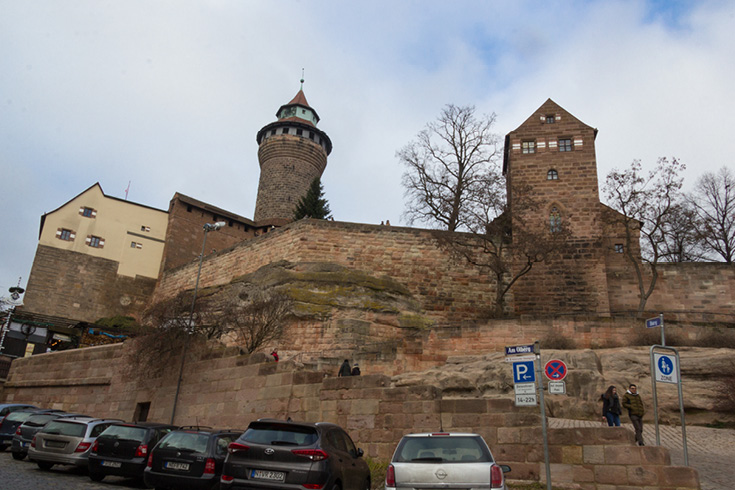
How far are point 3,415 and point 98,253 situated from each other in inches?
914

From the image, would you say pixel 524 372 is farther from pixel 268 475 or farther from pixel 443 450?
pixel 268 475

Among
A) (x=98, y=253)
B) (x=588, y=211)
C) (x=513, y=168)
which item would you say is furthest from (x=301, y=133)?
(x=588, y=211)

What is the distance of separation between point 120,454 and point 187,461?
7.00 ft

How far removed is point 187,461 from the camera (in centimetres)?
981

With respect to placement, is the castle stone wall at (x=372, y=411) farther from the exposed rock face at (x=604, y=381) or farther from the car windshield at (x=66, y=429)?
the car windshield at (x=66, y=429)

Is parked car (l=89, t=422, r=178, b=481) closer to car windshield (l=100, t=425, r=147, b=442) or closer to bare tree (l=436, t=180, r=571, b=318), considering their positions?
car windshield (l=100, t=425, r=147, b=442)

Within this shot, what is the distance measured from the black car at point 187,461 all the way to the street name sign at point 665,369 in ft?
26.0

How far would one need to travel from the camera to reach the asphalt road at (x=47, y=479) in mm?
9430

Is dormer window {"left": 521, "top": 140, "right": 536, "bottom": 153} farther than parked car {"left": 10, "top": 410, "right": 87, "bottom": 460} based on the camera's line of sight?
Yes

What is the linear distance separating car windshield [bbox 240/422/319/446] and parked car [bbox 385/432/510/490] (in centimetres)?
124

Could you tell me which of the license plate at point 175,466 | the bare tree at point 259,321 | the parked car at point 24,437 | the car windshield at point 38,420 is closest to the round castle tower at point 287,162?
the bare tree at point 259,321

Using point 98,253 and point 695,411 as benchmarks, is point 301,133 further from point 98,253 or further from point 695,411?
point 695,411

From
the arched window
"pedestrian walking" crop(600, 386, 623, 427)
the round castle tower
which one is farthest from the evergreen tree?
"pedestrian walking" crop(600, 386, 623, 427)

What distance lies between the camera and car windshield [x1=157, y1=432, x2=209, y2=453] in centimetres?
998
